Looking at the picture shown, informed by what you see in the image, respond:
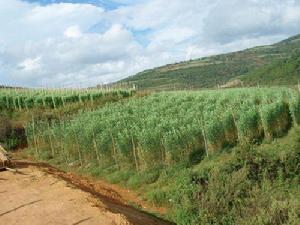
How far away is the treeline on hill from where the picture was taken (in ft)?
44.1

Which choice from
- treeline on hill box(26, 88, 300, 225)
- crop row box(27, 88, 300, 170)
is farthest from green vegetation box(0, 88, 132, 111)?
crop row box(27, 88, 300, 170)

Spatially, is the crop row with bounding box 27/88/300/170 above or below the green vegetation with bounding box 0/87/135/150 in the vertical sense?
below

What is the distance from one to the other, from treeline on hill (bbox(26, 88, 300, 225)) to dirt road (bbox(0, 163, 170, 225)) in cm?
171

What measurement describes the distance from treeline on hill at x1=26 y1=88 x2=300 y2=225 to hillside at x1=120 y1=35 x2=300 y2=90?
72387 millimetres

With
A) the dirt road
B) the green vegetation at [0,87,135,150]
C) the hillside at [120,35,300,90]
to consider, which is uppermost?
the hillside at [120,35,300,90]

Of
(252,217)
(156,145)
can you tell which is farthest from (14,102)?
(252,217)

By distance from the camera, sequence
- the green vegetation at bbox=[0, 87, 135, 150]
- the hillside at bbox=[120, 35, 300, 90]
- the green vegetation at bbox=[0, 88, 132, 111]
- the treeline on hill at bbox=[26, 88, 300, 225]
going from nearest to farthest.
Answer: the treeline on hill at bbox=[26, 88, 300, 225] → the green vegetation at bbox=[0, 87, 135, 150] → the green vegetation at bbox=[0, 88, 132, 111] → the hillside at bbox=[120, 35, 300, 90]

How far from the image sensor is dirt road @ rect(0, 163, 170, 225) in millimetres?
13852

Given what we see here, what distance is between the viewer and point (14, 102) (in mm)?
48812

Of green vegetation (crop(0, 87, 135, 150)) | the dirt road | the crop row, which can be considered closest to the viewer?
the dirt road

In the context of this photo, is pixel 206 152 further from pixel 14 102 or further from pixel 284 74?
pixel 284 74

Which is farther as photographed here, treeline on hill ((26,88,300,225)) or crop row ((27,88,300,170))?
crop row ((27,88,300,170))

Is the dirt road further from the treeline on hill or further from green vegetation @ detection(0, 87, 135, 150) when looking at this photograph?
green vegetation @ detection(0, 87, 135, 150)

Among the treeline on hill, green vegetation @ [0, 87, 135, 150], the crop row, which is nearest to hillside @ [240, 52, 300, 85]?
green vegetation @ [0, 87, 135, 150]
